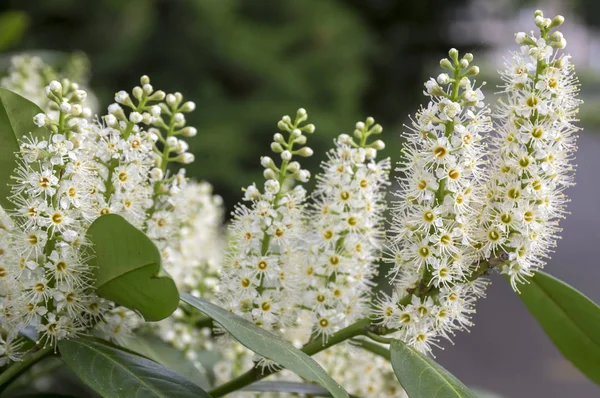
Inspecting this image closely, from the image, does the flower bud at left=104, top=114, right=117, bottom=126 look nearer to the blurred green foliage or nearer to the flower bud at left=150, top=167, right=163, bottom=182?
the flower bud at left=150, top=167, right=163, bottom=182

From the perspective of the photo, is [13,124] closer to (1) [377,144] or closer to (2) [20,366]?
(2) [20,366]

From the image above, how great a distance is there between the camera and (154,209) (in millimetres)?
795

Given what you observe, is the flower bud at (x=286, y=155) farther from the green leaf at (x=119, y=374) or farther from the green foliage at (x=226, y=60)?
the green foliage at (x=226, y=60)

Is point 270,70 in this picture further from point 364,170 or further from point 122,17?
point 364,170

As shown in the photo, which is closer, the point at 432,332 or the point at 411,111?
the point at 432,332

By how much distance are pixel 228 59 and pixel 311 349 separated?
11.3 feet

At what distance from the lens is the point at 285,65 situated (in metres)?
4.23

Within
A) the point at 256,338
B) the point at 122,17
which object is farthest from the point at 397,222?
the point at 122,17

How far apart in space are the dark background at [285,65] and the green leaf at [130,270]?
295 centimetres

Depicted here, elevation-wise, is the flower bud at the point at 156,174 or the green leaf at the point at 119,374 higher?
the flower bud at the point at 156,174

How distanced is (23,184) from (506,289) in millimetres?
5760

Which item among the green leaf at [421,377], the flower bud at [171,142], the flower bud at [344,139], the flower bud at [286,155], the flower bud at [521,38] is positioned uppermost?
the flower bud at [521,38]

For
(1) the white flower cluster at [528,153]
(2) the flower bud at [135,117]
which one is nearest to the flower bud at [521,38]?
(1) the white flower cluster at [528,153]

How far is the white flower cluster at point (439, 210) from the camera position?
0.69 m
